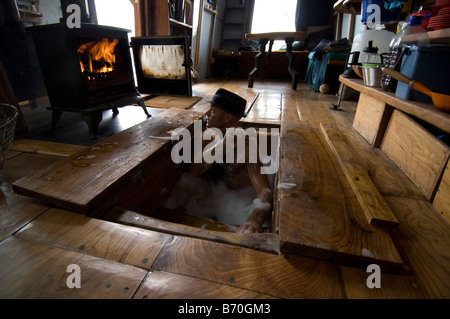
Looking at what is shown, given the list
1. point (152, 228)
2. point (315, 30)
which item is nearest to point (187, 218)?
point (152, 228)

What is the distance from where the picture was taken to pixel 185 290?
65cm

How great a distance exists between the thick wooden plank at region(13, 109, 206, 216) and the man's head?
0.53m

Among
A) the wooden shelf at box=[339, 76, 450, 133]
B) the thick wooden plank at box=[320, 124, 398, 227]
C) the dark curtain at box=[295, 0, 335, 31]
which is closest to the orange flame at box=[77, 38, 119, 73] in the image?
the thick wooden plank at box=[320, 124, 398, 227]

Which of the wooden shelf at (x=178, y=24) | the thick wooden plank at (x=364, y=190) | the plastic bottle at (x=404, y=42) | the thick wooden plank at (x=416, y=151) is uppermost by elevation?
the wooden shelf at (x=178, y=24)

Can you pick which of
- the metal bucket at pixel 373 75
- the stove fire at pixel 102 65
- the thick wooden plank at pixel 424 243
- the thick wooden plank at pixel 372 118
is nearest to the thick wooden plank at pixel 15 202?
the stove fire at pixel 102 65

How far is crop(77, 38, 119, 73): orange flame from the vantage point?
1952 millimetres

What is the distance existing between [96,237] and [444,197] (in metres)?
1.32

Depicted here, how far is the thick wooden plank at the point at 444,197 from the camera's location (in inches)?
34.0

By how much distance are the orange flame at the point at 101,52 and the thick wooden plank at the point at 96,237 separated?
4.80ft

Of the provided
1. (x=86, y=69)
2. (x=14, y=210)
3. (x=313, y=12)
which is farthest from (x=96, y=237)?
(x=313, y=12)

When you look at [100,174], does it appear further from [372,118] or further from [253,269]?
[372,118]

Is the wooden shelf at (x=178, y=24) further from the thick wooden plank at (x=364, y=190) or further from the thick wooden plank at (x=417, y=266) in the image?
the thick wooden plank at (x=417, y=266)

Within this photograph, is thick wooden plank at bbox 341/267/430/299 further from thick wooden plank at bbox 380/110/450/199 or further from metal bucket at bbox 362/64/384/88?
metal bucket at bbox 362/64/384/88

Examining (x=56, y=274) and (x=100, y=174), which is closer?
Answer: (x=56, y=274)
